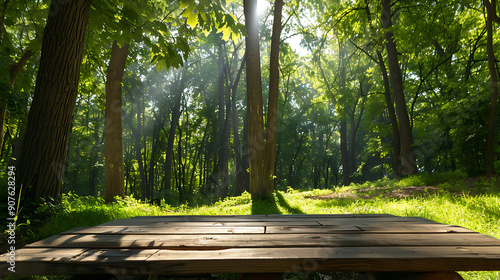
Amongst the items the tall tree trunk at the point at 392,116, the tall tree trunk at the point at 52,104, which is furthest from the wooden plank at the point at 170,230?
the tall tree trunk at the point at 392,116

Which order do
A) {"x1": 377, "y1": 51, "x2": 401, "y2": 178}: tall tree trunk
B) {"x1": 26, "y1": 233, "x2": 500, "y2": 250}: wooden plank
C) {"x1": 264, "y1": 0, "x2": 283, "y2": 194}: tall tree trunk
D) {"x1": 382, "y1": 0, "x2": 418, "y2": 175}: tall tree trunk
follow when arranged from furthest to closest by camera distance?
{"x1": 377, "y1": 51, "x2": 401, "y2": 178}: tall tree trunk < {"x1": 382, "y1": 0, "x2": 418, "y2": 175}: tall tree trunk < {"x1": 264, "y1": 0, "x2": 283, "y2": 194}: tall tree trunk < {"x1": 26, "y1": 233, "x2": 500, "y2": 250}: wooden plank

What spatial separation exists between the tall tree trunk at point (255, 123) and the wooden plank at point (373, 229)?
6.60 m

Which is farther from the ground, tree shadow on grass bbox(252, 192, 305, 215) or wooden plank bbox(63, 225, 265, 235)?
wooden plank bbox(63, 225, 265, 235)

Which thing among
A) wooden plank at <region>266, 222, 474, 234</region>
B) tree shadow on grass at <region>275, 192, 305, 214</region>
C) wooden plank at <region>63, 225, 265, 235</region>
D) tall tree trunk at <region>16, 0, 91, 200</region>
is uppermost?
tall tree trunk at <region>16, 0, 91, 200</region>

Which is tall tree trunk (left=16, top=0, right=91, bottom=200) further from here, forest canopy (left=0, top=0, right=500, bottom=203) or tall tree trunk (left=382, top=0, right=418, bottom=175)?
tall tree trunk (left=382, top=0, right=418, bottom=175)

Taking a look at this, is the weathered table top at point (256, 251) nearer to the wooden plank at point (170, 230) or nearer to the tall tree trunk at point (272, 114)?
the wooden plank at point (170, 230)

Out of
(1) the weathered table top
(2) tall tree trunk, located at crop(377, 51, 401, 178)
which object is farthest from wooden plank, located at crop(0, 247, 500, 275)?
(2) tall tree trunk, located at crop(377, 51, 401, 178)

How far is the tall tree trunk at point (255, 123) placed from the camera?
342 inches

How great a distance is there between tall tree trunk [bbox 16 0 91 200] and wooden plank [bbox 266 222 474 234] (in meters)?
3.82

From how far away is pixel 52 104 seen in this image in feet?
14.1

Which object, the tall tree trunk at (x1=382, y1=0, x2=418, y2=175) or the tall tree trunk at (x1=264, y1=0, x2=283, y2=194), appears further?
the tall tree trunk at (x1=382, y1=0, x2=418, y2=175)

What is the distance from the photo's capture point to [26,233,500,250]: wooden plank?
1531mm

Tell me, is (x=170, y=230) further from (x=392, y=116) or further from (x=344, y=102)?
(x=344, y=102)

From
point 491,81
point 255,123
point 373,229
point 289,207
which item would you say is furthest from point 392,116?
point 373,229
